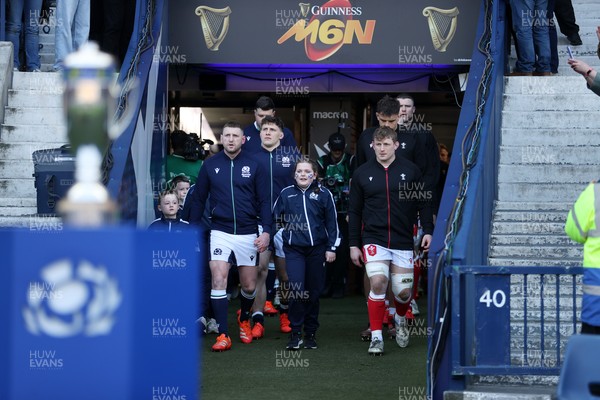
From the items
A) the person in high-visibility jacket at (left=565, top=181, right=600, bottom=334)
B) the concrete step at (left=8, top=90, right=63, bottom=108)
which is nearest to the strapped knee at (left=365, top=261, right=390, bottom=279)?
the person in high-visibility jacket at (left=565, top=181, right=600, bottom=334)

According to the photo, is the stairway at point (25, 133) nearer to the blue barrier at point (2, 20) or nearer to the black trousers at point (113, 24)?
the blue barrier at point (2, 20)

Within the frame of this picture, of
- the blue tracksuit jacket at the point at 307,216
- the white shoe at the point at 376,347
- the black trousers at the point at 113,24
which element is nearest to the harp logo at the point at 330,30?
the black trousers at the point at 113,24

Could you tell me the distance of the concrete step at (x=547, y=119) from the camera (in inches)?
505

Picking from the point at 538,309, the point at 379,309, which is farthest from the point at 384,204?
the point at 538,309

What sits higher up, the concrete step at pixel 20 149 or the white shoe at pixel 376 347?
the concrete step at pixel 20 149

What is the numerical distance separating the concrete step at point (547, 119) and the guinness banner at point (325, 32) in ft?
9.48

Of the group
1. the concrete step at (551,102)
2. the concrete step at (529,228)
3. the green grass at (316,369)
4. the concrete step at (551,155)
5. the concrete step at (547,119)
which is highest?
the concrete step at (551,102)

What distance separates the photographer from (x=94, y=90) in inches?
231

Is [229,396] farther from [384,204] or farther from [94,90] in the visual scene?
[94,90]

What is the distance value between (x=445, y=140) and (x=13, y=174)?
863 centimetres

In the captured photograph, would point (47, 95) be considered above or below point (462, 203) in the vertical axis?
above

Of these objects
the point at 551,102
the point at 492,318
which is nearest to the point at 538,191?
the point at 551,102

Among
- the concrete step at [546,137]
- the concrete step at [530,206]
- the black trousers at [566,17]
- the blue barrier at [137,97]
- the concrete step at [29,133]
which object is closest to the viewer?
the blue barrier at [137,97]

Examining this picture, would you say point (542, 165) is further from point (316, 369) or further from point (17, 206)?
point (17, 206)
